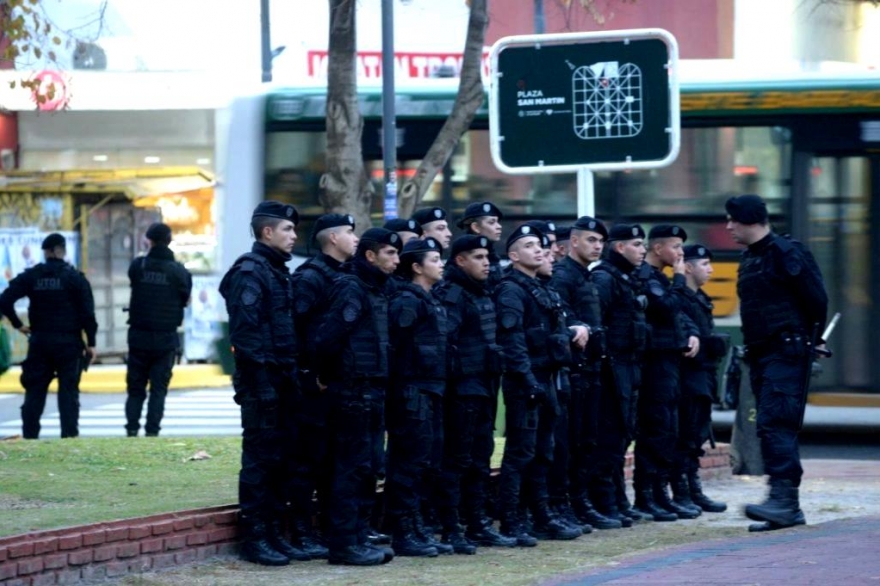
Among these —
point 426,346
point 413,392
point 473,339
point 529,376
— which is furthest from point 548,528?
point 426,346

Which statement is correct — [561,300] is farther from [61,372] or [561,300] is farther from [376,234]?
[61,372]

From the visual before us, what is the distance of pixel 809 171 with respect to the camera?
1609 centimetres

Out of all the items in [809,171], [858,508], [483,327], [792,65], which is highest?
[792,65]

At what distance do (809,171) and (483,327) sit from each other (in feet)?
25.1

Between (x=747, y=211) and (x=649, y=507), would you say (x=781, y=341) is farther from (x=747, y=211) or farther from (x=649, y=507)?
(x=649, y=507)

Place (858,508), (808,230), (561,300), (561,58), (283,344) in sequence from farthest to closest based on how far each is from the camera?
1. (808,230)
2. (561,58)
3. (858,508)
4. (561,300)
5. (283,344)

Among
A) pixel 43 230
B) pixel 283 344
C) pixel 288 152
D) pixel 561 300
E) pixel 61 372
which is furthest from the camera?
pixel 43 230

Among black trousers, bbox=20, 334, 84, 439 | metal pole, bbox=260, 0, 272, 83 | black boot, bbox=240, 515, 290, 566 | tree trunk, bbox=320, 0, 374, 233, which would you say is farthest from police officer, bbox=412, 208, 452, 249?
metal pole, bbox=260, 0, 272, 83

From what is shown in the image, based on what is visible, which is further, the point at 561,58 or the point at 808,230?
the point at 808,230

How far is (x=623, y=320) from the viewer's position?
34.7 ft

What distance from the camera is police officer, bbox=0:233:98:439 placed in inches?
564

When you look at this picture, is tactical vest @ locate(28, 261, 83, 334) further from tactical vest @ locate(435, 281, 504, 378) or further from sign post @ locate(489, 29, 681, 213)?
tactical vest @ locate(435, 281, 504, 378)

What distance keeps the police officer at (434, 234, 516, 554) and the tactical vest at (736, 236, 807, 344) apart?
5.44 feet

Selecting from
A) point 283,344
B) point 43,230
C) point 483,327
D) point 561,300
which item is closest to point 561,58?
point 561,300
